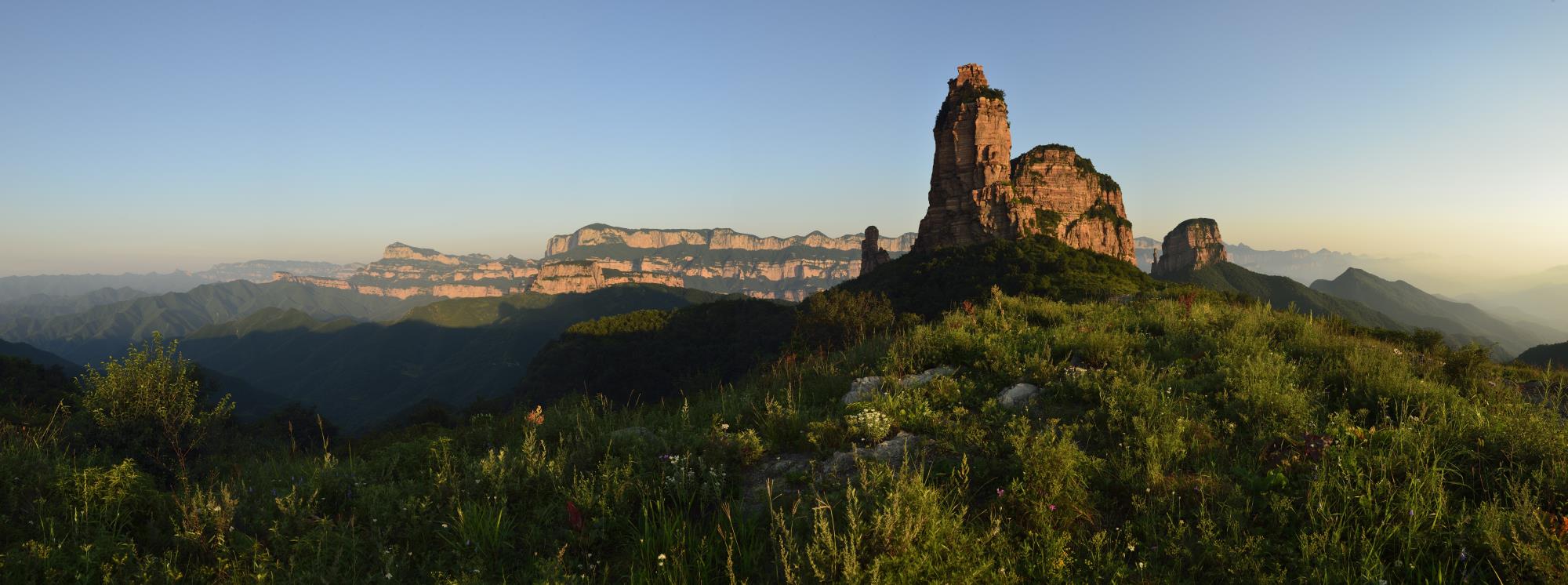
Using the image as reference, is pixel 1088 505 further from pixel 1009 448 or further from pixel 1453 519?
pixel 1453 519

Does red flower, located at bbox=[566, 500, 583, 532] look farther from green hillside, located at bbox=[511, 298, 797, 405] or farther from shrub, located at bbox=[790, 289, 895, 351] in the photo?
green hillside, located at bbox=[511, 298, 797, 405]

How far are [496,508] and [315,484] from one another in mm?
1735

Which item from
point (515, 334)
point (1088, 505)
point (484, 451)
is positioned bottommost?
point (515, 334)

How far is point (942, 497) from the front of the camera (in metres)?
3.77

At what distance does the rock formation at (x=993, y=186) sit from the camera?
3302 inches

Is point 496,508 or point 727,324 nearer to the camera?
point 496,508

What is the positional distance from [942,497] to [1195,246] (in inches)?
7014

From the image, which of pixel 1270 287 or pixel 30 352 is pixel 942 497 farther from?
pixel 30 352

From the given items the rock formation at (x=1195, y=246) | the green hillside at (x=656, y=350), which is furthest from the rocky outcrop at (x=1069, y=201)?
the rock formation at (x=1195, y=246)

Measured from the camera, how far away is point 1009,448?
15.4 ft

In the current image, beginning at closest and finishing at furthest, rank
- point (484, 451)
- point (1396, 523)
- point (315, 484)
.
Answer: point (1396, 523)
point (315, 484)
point (484, 451)

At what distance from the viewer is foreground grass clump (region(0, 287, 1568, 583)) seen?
316 centimetres

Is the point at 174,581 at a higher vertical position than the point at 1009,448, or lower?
lower

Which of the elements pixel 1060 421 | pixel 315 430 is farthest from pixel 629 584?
pixel 315 430
